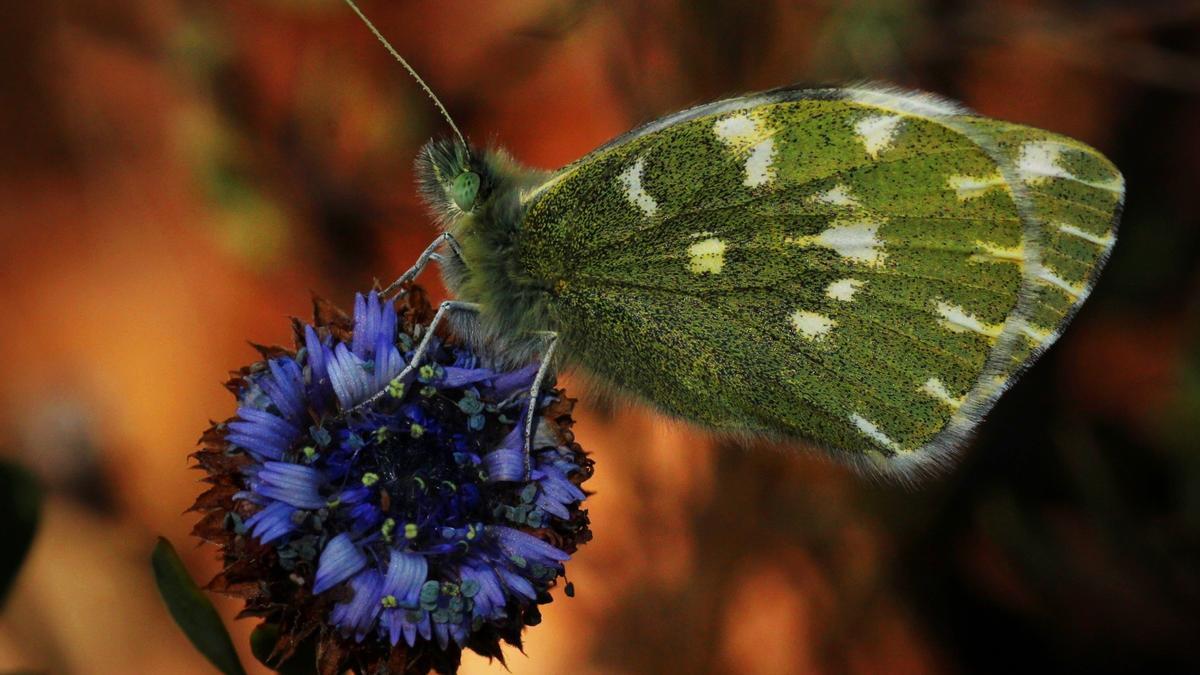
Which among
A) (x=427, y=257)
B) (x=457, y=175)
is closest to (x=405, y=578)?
(x=427, y=257)

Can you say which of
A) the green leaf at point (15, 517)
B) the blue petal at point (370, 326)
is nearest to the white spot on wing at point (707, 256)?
the blue petal at point (370, 326)

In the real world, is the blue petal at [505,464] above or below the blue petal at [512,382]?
below

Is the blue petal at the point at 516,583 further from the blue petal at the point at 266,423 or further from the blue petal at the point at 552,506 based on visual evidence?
the blue petal at the point at 266,423

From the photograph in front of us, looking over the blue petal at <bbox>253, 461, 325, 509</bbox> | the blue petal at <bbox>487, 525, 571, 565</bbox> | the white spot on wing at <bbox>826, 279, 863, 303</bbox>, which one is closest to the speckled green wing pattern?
the white spot on wing at <bbox>826, 279, 863, 303</bbox>

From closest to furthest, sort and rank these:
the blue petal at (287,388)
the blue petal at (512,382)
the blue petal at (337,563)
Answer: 1. the blue petal at (337,563)
2. the blue petal at (287,388)
3. the blue petal at (512,382)

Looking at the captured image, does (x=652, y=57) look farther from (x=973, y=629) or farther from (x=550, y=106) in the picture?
(x=973, y=629)

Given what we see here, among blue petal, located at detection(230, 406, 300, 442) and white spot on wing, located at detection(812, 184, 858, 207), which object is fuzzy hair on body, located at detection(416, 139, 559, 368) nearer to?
blue petal, located at detection(230, 406, 300, 442)

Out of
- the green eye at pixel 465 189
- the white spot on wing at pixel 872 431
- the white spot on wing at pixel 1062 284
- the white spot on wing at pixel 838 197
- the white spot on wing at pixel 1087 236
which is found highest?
the green eye at pixel 465 189
